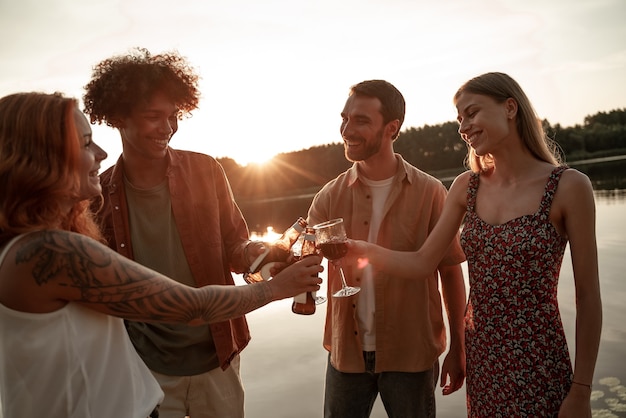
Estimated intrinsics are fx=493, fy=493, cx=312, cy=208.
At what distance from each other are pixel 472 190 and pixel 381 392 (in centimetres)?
164

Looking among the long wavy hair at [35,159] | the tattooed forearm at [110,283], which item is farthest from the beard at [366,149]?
the long wavy hair at [35,159]

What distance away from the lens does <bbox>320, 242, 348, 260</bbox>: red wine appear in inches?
117

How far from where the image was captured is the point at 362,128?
3.87 meters

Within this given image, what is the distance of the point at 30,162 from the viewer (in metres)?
1.84

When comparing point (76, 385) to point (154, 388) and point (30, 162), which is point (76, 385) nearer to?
point (154, 388)

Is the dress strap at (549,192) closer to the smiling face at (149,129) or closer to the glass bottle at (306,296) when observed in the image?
the glass bottle at (306,296)

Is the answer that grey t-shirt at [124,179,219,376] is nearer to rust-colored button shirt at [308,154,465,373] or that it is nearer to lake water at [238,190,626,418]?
rust-colored button shirt at [308,154,465,373]

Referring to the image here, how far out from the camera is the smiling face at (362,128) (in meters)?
3.84

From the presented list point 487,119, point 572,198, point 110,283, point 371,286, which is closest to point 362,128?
point 487,119

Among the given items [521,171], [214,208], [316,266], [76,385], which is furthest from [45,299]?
[521,171]

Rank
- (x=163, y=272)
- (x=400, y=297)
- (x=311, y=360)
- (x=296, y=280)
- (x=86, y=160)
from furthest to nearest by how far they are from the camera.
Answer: (x=311, y=360), (x=400, y=297), (x=163, y=272), (x=296, y=280), (x=86, y=160)

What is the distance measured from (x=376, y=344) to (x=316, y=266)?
1191mm

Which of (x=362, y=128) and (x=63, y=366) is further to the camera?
(x=362, y=128)

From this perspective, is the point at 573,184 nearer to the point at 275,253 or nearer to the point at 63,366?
the point at 275,253
